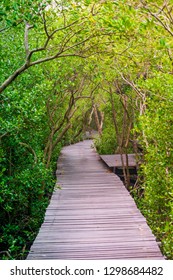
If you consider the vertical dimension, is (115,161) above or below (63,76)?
below

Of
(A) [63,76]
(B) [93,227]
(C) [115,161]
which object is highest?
(A) [63,76]

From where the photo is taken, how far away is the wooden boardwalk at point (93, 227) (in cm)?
507

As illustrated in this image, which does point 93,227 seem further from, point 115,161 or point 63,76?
point 115,161

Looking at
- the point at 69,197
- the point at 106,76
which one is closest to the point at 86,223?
the point at 69,197

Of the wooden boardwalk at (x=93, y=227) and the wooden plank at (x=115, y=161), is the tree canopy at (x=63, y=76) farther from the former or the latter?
the wooden plank at (x=115, y=161)

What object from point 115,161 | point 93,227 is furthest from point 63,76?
point 93,227

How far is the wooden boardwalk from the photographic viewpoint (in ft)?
16.6

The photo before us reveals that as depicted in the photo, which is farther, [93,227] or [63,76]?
[63,76]

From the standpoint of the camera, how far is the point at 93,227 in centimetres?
622

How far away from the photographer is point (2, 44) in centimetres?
711

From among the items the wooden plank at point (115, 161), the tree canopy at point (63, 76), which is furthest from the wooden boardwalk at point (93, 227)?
the wooden plank at point (115, 161)

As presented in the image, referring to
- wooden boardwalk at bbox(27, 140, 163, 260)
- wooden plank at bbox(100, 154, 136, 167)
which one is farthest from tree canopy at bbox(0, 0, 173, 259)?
wooden plank at bbox(100, 154, 136, 167)
